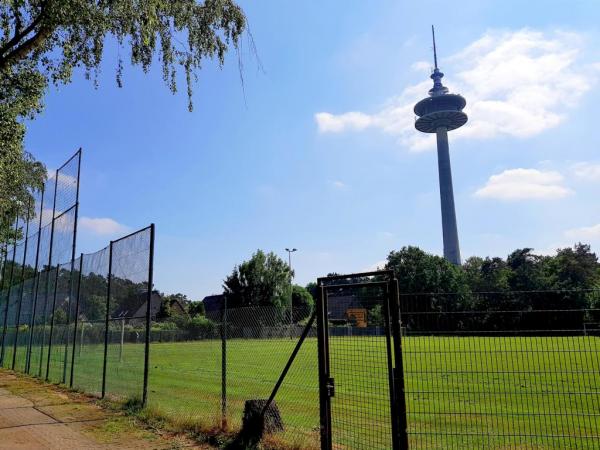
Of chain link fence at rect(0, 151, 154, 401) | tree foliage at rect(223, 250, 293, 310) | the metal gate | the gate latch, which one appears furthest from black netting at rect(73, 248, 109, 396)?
tree foliage at rect(223, 250, 293, 310)

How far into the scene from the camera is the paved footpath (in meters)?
7.46

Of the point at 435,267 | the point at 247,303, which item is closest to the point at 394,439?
the point at 247,303

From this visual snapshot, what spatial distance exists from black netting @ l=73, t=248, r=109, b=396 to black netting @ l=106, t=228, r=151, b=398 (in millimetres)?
499

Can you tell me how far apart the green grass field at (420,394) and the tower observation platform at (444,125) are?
389ft

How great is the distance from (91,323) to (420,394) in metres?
8.58

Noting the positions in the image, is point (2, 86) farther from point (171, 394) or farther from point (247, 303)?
point (247, 303)

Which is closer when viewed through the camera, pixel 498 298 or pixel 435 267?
pixel 498 298

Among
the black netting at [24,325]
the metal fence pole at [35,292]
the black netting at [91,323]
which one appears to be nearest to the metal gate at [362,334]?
the black netting at [91,323]

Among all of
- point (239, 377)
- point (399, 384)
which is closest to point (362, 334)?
point (399, 384)

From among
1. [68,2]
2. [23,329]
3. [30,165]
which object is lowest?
[23,329]

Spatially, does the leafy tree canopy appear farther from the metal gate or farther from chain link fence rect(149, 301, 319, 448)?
the metal gate

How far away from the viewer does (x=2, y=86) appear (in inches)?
453

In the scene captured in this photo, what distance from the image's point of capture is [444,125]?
152 m

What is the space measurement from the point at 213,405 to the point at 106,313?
354 cm
